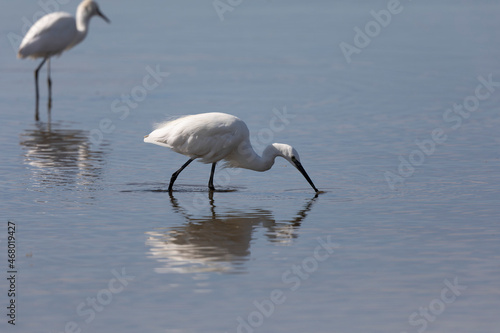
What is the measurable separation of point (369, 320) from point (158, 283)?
175cm

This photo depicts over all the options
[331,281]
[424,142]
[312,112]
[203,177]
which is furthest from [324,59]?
[331,281]

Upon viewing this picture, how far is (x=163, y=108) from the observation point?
18391 mm

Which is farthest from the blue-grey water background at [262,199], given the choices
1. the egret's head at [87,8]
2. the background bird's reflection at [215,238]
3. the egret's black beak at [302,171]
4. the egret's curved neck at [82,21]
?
the egret's head at [87,8]

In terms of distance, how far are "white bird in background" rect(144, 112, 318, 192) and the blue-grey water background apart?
358mm

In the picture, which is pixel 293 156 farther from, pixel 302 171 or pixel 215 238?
pixel 215 238

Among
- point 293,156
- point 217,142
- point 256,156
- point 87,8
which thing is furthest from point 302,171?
point 87,8

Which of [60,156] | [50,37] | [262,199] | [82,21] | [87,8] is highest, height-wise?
[87,8]

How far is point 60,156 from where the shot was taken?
14219mm

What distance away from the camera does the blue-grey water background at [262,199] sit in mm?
7688

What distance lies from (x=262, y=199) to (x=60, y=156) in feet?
12.2

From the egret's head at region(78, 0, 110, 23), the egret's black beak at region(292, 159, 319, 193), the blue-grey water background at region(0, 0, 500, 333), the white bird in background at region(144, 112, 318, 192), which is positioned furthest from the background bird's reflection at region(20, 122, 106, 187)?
the egret's head at region(78, 0, 110, 23)

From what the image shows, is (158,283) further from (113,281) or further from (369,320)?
(369,320)

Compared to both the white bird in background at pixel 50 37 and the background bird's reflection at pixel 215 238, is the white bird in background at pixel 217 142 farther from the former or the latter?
the white bird in background at pixel 50 37

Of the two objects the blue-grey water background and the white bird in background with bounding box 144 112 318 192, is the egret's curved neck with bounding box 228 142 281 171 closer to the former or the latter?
the white bird in background with bounding box 144 112 318 192
